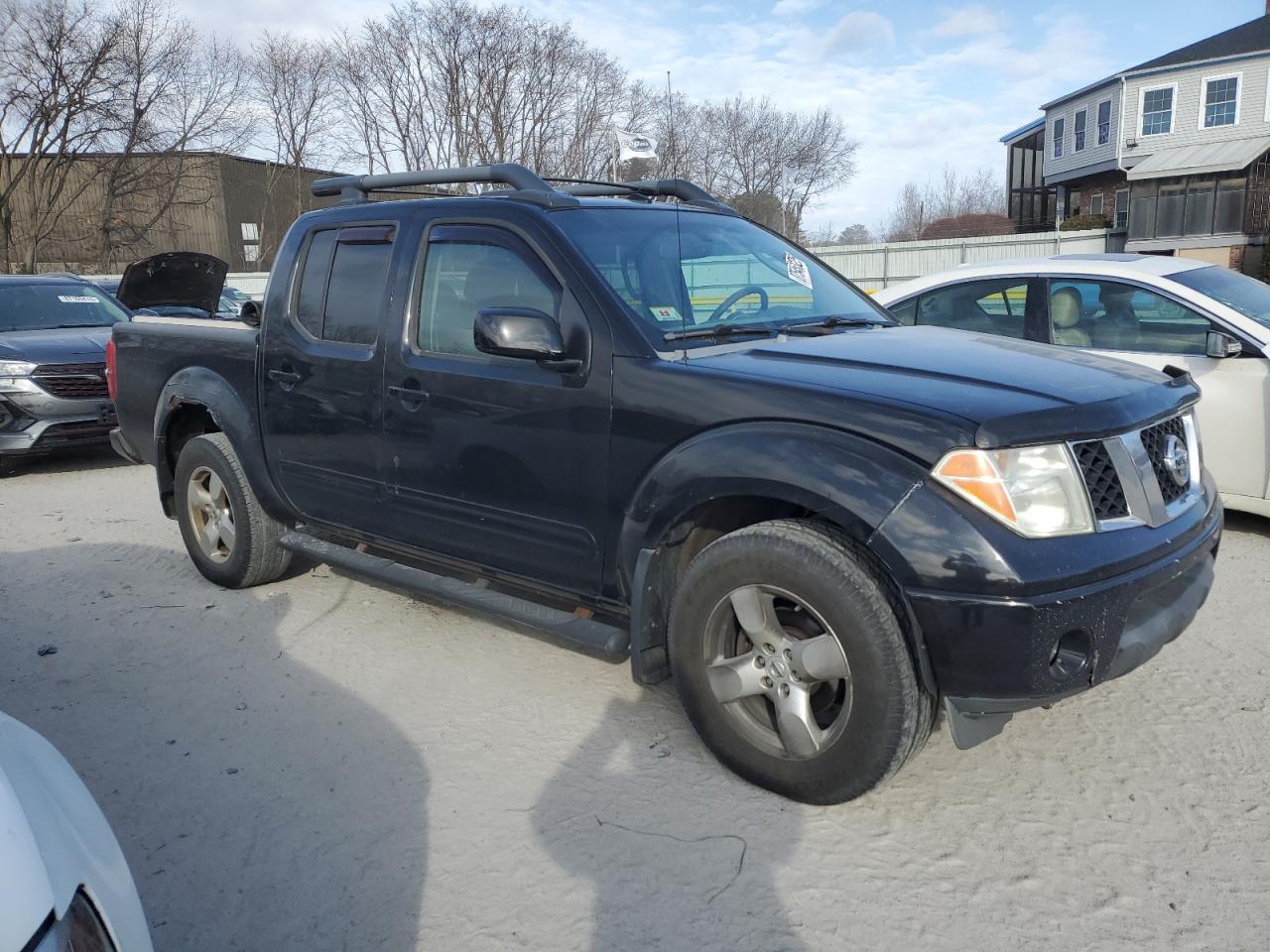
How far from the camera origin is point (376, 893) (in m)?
2.81

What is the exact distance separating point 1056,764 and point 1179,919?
32.6 inches

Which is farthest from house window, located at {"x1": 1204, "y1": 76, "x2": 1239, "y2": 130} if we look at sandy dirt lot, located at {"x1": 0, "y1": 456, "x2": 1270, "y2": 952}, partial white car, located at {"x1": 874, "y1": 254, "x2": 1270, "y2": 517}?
sandy dirt lot, located at {"x1": 0, "y1": 456, "x2": 1270, "y2": 952}

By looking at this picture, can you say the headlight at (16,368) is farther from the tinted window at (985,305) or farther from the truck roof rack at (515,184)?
the tinted window at (985,305)

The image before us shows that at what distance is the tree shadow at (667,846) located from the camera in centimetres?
262

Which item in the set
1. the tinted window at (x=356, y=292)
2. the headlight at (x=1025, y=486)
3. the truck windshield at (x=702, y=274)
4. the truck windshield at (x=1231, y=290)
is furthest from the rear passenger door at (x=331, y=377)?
the truck windshield at (x=1231, y=290)

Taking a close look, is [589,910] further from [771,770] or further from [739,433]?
[739,433]

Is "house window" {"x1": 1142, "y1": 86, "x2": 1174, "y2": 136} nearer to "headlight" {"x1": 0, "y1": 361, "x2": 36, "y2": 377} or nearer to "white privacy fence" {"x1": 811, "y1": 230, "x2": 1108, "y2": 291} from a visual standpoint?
"white privacy fence" {"x1": 811, "y1": 230, "x2": 1108, "y2": 291}

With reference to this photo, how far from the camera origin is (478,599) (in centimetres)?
397

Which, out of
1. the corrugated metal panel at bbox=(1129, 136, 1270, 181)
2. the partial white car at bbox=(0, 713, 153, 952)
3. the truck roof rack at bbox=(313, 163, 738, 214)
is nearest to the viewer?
the partial white car at bbox=(0, 713, 153, 952)

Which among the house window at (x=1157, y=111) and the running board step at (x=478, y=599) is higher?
the house window at (x=1157, y=111)

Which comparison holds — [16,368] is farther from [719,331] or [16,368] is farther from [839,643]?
[839,643]

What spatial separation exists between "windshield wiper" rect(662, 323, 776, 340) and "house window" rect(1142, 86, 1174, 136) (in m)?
43.6

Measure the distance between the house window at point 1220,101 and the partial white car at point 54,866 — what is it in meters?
45.2

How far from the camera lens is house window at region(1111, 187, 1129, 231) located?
40219 mm
